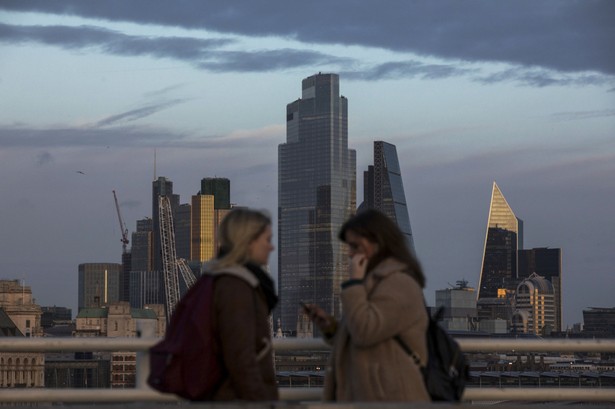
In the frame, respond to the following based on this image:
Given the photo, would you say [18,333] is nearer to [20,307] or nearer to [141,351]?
[20,307]

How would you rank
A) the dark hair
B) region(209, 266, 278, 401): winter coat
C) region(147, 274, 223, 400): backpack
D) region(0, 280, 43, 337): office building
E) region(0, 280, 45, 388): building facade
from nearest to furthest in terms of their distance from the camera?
region(209, 266, 278, 401): winter coat
region(147, 274, 223, 400): backpack
the dark hair
region(0, 280, 45, 388): building facade
region(0, 280, 43, 337): office building

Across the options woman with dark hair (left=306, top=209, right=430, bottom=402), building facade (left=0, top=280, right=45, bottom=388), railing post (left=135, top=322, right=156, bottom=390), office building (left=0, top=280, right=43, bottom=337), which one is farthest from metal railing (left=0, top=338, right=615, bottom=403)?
office building (left=0, top=280, right=43, bottom=337)

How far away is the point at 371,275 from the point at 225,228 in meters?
0.81

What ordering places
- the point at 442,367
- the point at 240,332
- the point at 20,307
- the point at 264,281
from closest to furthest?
the point at 240,332, the point at 264,281, the point at 442,367, the point at 20,307

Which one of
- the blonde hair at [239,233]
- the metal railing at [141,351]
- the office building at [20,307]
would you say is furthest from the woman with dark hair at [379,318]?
the office building at [20,307]

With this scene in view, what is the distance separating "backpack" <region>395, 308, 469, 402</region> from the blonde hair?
0.92m

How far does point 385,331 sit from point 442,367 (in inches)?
16.2

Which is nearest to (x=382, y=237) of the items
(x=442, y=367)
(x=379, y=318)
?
(x=379, y=318)

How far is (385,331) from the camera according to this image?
25.1 ft

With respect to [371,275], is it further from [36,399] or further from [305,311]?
[36,399]

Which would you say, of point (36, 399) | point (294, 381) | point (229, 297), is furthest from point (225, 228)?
point (294, 381)

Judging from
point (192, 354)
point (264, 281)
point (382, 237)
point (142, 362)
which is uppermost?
point (382, 237)

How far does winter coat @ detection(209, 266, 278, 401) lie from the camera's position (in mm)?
7477

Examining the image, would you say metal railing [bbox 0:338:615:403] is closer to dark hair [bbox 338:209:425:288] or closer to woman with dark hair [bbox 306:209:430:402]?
woman with dark hair [bbox 306:209:430:402]
